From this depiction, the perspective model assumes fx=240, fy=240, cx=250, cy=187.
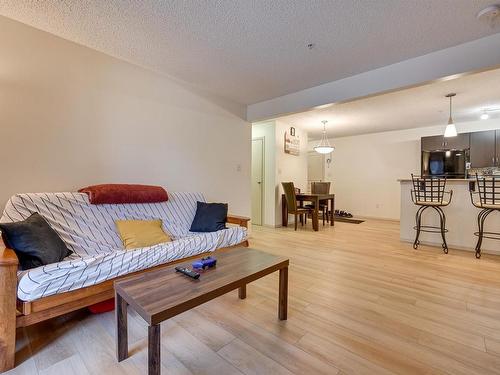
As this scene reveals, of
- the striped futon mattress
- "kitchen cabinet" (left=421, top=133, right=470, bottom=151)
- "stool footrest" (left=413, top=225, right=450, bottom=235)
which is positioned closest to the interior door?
the striped futon mattress

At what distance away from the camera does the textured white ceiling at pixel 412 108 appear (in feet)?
10.3

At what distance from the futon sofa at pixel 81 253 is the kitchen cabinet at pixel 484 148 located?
4825 millimetres

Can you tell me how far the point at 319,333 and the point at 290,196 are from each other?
3.19m

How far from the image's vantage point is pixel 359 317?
1.70m

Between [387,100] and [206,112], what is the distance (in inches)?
109

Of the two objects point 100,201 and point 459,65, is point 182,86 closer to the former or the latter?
point 100,201

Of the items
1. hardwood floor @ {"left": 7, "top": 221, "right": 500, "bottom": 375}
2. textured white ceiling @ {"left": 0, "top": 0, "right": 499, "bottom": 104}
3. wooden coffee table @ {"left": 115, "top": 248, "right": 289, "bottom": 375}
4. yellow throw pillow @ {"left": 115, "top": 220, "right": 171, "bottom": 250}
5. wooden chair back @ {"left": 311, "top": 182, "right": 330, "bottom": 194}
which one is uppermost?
textured white ceiling @ {"left": 0, "top": 0, "right": 499, "bottom": 104}

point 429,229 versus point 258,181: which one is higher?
point 258,181

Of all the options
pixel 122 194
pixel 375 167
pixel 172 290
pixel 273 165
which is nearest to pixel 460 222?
pixel 375 167

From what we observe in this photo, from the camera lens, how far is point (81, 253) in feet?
6.15

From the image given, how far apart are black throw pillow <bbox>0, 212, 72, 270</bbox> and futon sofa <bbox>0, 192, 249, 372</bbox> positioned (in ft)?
0.24

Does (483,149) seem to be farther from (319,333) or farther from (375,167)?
(319,333)

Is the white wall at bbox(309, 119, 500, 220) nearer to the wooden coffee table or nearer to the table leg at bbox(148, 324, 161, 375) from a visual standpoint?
the wooden coffee table

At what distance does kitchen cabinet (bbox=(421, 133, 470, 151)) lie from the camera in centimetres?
468
